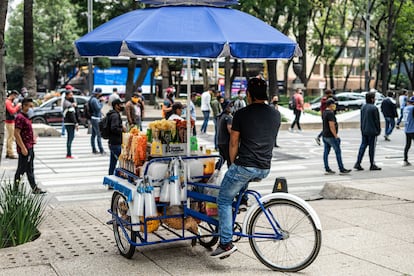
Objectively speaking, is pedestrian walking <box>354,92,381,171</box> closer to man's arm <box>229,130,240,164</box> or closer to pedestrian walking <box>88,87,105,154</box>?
pedestrian walking <box>88,87,105,154</box>

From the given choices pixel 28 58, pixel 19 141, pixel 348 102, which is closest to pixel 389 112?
pixel 28 58

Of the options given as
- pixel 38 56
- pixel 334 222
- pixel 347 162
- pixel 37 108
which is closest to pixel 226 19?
pixel 334 222

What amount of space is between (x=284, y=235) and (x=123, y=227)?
68.7 inches

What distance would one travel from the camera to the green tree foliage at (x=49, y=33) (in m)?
55.3

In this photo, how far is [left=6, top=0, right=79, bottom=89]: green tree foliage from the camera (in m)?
55.3

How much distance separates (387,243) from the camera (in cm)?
693

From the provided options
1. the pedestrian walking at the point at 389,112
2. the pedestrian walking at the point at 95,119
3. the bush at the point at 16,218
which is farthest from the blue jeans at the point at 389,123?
the bush at the point at 16,218

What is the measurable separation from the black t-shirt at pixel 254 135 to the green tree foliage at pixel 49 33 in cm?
4985

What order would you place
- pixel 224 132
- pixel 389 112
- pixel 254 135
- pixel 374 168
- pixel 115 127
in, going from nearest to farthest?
pixel 254 135 → pixel 224 132 → pixel 115 127 → pixel 374 168 → pixel 389 112

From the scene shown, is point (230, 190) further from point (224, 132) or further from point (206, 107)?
point (206, 107)

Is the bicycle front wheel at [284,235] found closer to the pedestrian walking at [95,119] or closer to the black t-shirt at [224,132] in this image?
the black t-shirt at [224,132]

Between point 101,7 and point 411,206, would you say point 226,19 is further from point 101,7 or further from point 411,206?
point 101,7

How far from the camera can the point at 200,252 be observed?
6.73 m

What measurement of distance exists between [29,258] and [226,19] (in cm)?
326
